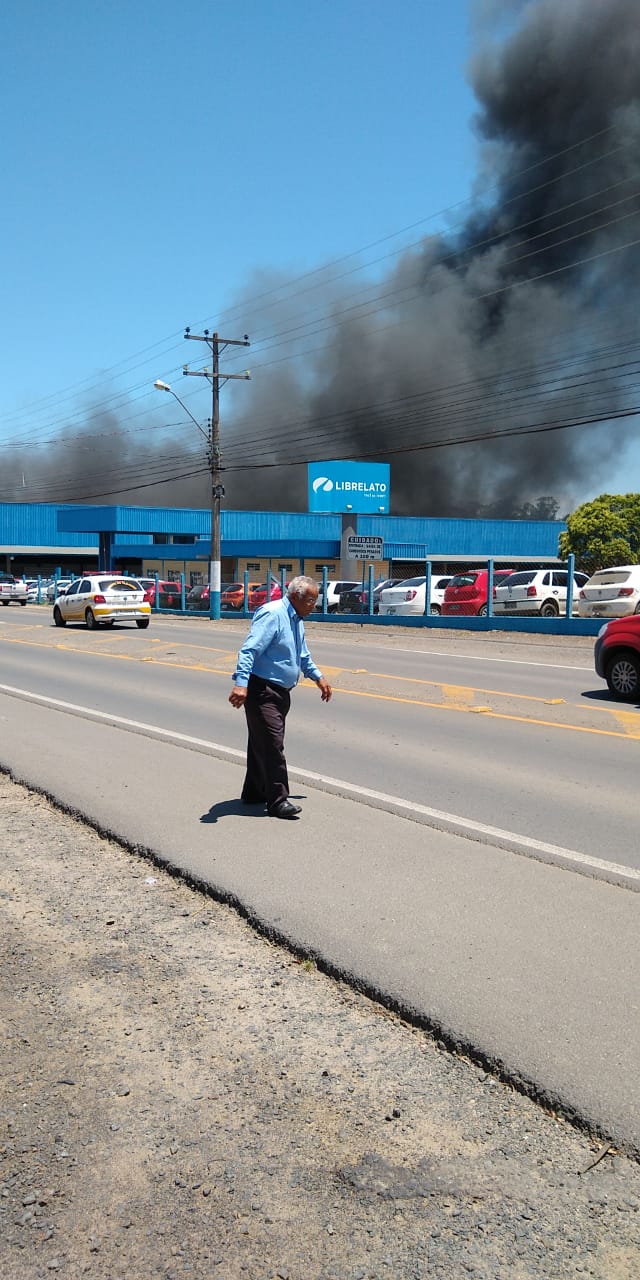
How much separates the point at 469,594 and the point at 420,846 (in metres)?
22.1

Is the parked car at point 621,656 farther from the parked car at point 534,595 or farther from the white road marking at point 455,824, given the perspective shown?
the parked car at point 534,595

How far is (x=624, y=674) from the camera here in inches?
468

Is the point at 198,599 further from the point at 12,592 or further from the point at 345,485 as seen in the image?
the point at 345,485

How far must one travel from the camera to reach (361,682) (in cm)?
1405

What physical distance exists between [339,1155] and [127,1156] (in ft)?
1.91

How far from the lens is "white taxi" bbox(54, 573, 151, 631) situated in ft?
86.4

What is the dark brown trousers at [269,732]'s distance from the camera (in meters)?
6.39

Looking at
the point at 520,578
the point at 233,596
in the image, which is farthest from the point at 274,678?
the point at 233,596

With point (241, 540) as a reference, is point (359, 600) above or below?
below

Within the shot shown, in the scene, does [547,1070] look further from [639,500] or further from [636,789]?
[639,500]

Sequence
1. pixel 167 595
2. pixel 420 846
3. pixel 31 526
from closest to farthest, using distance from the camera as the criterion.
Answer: pixel 420 846 < pixel 167 595 < pixel 31 526

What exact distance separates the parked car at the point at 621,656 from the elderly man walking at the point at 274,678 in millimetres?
6158

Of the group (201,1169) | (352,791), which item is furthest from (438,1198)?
(352,791)

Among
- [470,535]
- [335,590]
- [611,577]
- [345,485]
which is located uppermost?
[345,485]
